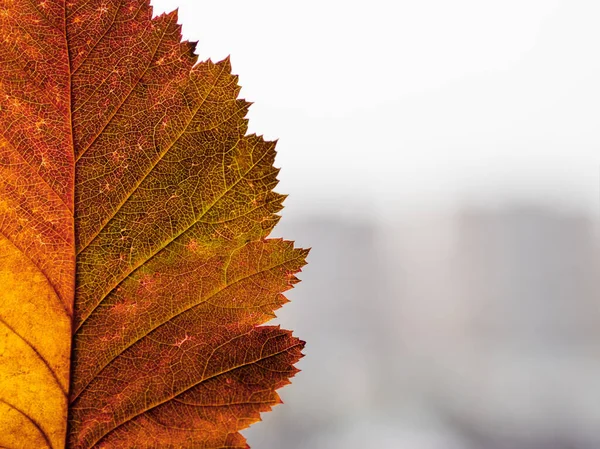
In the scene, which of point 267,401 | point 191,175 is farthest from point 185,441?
point 191,175

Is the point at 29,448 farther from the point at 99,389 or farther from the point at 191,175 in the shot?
the point at 191,175

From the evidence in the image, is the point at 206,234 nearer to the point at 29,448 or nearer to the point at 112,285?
the point at 112,285

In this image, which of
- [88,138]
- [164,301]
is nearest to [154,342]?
[164,301]

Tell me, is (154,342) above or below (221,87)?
below

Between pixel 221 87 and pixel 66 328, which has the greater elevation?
pixel 221 87

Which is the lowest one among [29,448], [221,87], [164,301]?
[29,448]
